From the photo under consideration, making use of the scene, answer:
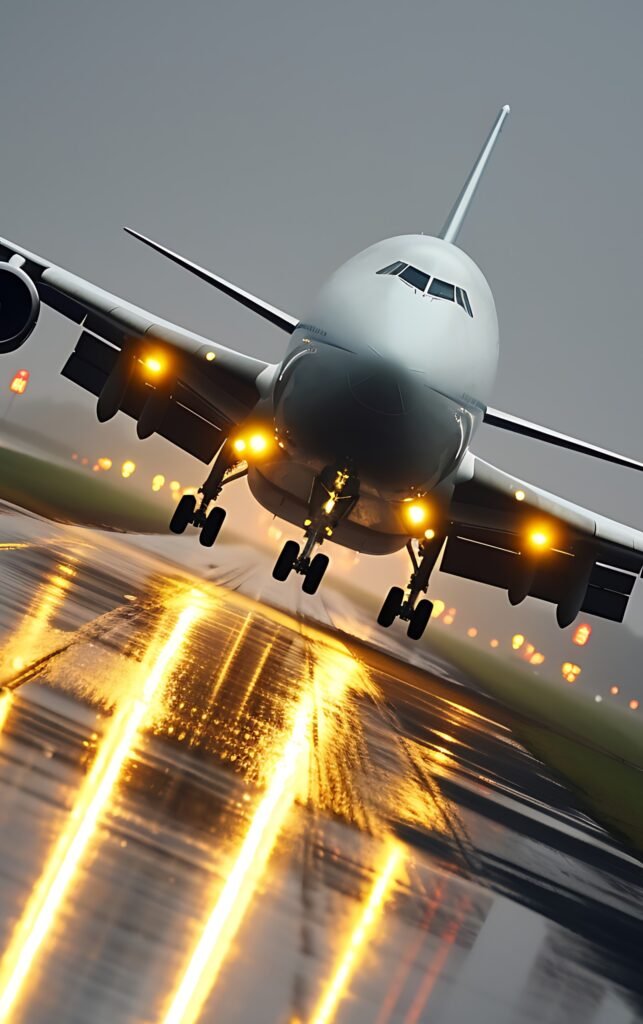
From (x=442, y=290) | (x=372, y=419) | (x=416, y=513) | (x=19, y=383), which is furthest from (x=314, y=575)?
(x=19, y=383)

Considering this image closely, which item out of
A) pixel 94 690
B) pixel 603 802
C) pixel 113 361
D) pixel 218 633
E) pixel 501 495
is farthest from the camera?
pixel 113 361

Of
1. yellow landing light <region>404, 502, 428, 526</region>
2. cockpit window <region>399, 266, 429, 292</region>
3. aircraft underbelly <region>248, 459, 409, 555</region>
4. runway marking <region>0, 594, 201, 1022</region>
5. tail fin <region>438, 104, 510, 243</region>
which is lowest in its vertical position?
runway marking <region>0, 594, 201, 1022</region>

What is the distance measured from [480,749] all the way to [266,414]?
6844mm

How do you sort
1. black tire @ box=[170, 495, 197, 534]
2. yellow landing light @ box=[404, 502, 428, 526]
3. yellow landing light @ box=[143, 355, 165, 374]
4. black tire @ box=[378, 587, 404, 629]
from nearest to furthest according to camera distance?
yellow landing light @ box=[404, 502, 428, 526]
yellow landing light @ box=[143, 355, 165, 374]
black tire @ box=[378, 587, 404, 629]
black tire @ box=[170, 495, 197, 534]

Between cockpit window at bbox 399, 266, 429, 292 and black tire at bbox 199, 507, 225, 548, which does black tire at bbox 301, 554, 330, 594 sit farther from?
cockpit window at bbox 399, 266, 429, 292

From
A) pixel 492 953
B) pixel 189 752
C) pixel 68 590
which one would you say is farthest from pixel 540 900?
pixel 68 590

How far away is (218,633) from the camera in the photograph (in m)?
16.2

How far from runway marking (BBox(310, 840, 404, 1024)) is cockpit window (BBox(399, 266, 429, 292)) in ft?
34.5

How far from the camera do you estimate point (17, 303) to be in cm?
1925

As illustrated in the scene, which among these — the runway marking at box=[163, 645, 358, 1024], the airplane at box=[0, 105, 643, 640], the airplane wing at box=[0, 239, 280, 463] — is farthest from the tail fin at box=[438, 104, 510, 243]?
the runway marking at box=[163, 645, 358, 1024]

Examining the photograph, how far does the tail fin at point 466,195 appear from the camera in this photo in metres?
24.8

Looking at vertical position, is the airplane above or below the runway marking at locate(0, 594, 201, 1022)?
above

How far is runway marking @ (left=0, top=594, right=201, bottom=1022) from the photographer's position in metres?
3.38

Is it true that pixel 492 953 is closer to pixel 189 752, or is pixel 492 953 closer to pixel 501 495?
pixel 189 752
